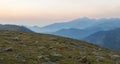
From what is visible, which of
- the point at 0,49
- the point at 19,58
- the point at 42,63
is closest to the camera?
the point at 42,63

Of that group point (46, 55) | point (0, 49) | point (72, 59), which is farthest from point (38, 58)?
point (0, 49)

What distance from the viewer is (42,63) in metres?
29.4

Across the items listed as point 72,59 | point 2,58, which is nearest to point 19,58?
point 2,58

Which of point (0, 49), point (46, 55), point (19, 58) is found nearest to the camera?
point (19, 58)

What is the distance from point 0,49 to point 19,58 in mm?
6186

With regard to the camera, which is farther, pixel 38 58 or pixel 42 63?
pixel 38 58

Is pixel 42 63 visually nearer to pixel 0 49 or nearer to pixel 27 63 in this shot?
pixel 27 63

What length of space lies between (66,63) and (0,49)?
10.7 metres

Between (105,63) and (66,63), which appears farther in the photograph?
(105,63)

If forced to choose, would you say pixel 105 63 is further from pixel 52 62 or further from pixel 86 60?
pixel 52 62

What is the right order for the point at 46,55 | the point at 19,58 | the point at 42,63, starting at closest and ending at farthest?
1. the point at 42,63
2. the point at 19,58
3. the point at 46,55

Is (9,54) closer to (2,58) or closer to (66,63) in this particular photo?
(2,58)

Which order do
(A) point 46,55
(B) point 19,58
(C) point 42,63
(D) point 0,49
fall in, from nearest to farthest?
1. (C) point 42,63
2. (B) point 19,58
3. (A) point 46,55
4. (D) point 0,49

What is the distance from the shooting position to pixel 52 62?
30406 millimetres
